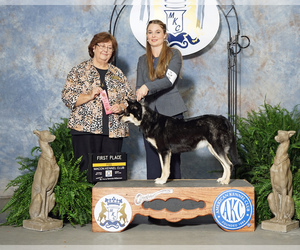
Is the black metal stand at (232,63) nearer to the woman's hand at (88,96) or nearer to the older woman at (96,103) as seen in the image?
the older woman at (96,103)

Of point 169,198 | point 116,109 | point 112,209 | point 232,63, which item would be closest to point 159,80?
point 116,109

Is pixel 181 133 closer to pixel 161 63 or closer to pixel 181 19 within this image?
pixel 161 63

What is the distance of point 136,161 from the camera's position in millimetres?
4840

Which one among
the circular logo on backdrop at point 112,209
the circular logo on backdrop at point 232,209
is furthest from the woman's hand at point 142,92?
the circular logo on backdrop at point 232,209

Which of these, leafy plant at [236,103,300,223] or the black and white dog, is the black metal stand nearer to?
leafy plant at [236,103,300,223]

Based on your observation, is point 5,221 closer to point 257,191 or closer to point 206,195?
point 206,195

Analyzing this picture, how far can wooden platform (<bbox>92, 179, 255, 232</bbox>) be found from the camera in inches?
129

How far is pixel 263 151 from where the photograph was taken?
4004 millimetres

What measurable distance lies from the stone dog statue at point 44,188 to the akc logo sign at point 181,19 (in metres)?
1.80

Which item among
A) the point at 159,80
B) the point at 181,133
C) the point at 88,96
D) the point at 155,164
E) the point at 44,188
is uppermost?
the point at 159,80

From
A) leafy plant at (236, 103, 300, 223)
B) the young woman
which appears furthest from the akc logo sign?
leafy plant at (236, 103, 300, 223)

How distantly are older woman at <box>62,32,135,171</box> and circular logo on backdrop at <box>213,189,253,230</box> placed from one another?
1036 mm

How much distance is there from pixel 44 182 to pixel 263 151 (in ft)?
6.77

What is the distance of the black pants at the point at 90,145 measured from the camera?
12.0ft
